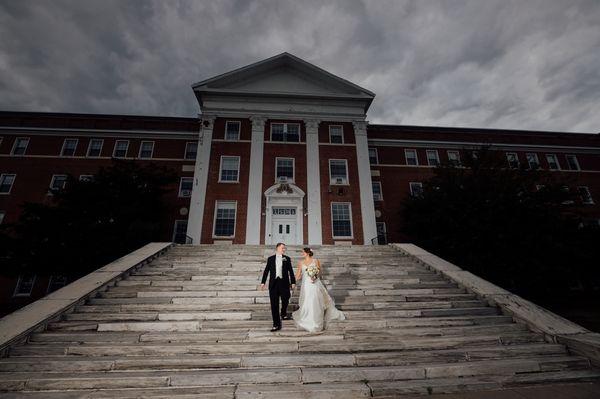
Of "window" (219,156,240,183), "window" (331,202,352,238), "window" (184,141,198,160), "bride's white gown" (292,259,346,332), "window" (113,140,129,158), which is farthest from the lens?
"window" (184,141,198,160)

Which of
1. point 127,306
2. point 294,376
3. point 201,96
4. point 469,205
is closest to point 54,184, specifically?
point 201,96

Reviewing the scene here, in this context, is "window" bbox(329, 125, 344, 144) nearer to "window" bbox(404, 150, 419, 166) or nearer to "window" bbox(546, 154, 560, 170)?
"window" bbox(404, 150, 419, 166)

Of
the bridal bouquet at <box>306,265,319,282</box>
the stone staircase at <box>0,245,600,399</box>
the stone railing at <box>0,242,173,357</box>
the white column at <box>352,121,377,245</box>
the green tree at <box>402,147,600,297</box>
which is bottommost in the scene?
the stone staircase at <box>0,245,600,399</box>

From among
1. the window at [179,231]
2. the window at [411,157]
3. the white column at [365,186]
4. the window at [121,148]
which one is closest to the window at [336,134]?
the white column at [365,186]

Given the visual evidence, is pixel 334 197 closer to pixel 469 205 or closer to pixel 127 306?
pixel 469 205

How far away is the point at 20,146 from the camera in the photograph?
2067cm

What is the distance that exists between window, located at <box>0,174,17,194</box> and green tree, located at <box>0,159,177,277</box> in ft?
33.3

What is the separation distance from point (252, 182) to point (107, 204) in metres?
8.27

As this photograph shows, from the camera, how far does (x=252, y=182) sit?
17.8 meters

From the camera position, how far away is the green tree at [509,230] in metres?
11.4

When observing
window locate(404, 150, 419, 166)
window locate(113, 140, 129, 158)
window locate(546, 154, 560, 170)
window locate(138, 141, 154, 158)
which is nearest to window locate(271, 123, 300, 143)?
window locate(404, 150, 419, 166)

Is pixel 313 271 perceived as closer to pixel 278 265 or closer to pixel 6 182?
pixel 278 265

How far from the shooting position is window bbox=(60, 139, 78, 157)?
20720 millimetres

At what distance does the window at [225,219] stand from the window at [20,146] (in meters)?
17.7
